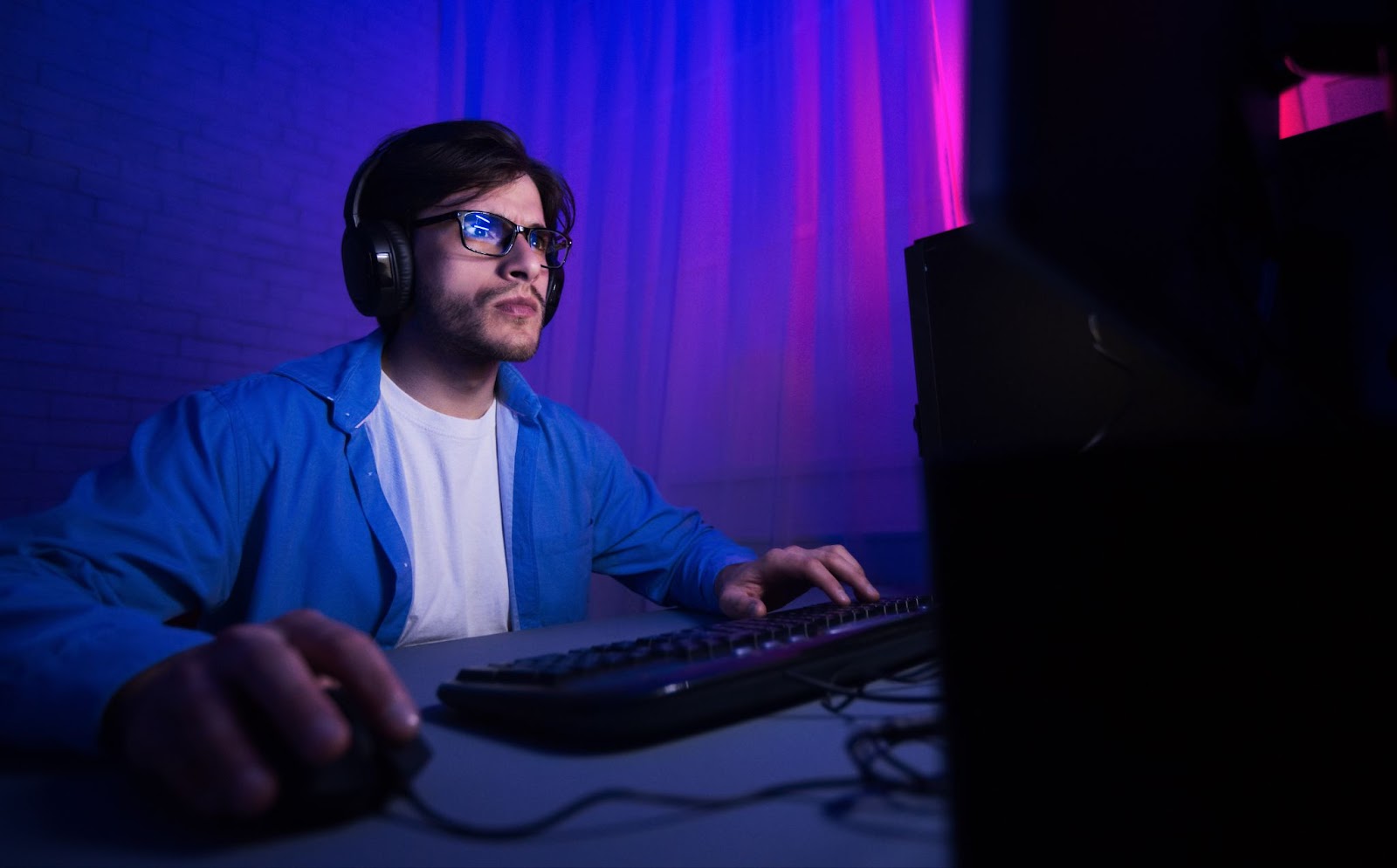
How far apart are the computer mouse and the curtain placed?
4.10 ft

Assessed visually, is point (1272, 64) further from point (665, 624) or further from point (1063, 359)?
point (665, 624)

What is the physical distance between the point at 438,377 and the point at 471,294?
169mm

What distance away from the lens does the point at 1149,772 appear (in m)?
0.22

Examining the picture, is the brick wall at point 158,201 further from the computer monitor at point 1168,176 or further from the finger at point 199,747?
the computer monitor at point 1168,176

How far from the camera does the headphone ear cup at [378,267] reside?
1.28 metres

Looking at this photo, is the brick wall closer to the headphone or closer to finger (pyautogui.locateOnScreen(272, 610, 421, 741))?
the headphone

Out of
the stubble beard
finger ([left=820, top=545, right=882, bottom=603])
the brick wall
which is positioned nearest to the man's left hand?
finger ([left=820, top=545, right=882, bottom=603])

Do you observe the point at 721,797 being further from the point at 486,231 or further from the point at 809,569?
the point at 486,231

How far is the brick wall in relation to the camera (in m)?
2.16

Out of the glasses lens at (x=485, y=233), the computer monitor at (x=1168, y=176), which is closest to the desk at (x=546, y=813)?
the computer monitor at (x=1168, y=176)

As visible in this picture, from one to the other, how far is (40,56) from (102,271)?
64cm

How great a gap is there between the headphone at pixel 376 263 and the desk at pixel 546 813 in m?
0.98

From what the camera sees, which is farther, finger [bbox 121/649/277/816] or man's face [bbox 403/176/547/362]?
man's face [bbox 403/176/547/362]

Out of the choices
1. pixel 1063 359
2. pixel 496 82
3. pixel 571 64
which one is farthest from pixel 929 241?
pixel 496 82
